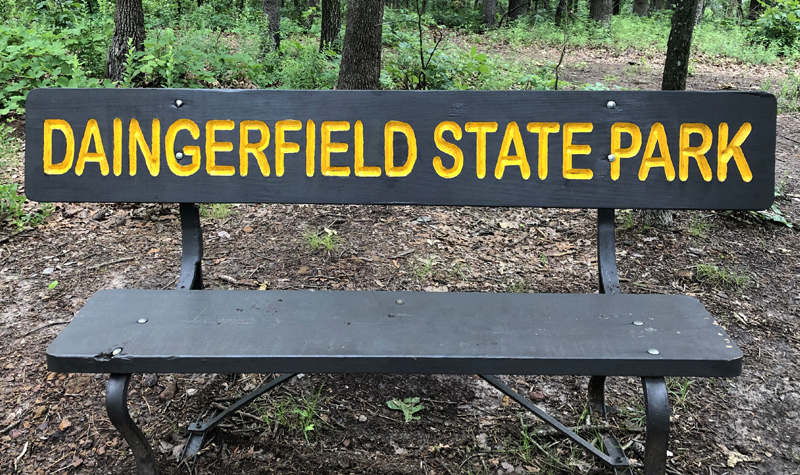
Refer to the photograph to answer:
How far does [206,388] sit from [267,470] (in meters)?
0.57

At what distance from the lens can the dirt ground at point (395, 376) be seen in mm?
2088

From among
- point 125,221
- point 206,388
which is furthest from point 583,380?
point 125,221

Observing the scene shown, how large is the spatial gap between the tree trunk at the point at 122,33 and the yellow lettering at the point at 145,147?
436 centimetres

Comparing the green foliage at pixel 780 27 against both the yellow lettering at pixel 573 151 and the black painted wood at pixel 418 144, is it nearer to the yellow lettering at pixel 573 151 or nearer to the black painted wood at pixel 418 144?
the black painted wood at pixel 418 144

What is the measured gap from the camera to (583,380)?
99.6 inches

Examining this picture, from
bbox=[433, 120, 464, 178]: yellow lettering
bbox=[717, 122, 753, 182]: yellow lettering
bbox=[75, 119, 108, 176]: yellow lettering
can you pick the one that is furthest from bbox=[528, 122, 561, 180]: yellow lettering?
bbox=[75, 119, 108, 176]: yellow lettering

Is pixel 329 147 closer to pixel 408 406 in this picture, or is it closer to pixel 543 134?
pixel 543 134

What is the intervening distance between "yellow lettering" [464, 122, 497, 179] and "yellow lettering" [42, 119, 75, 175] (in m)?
1.53

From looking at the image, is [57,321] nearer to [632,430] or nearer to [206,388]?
[206,388]

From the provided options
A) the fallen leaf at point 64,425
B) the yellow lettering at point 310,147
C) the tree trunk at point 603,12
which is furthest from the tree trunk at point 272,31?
the tree trunk at point 603,12

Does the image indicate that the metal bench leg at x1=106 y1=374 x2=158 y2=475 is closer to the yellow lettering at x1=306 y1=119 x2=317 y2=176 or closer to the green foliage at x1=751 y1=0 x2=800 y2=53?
the yellow lettering at x1=306 y1=119 x2=317 y2=176

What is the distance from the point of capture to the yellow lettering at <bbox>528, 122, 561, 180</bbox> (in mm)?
2232

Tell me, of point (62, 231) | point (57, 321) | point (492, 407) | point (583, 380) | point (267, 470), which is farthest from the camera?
point (62, 231)

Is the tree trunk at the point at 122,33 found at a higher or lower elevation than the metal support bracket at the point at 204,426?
higher
